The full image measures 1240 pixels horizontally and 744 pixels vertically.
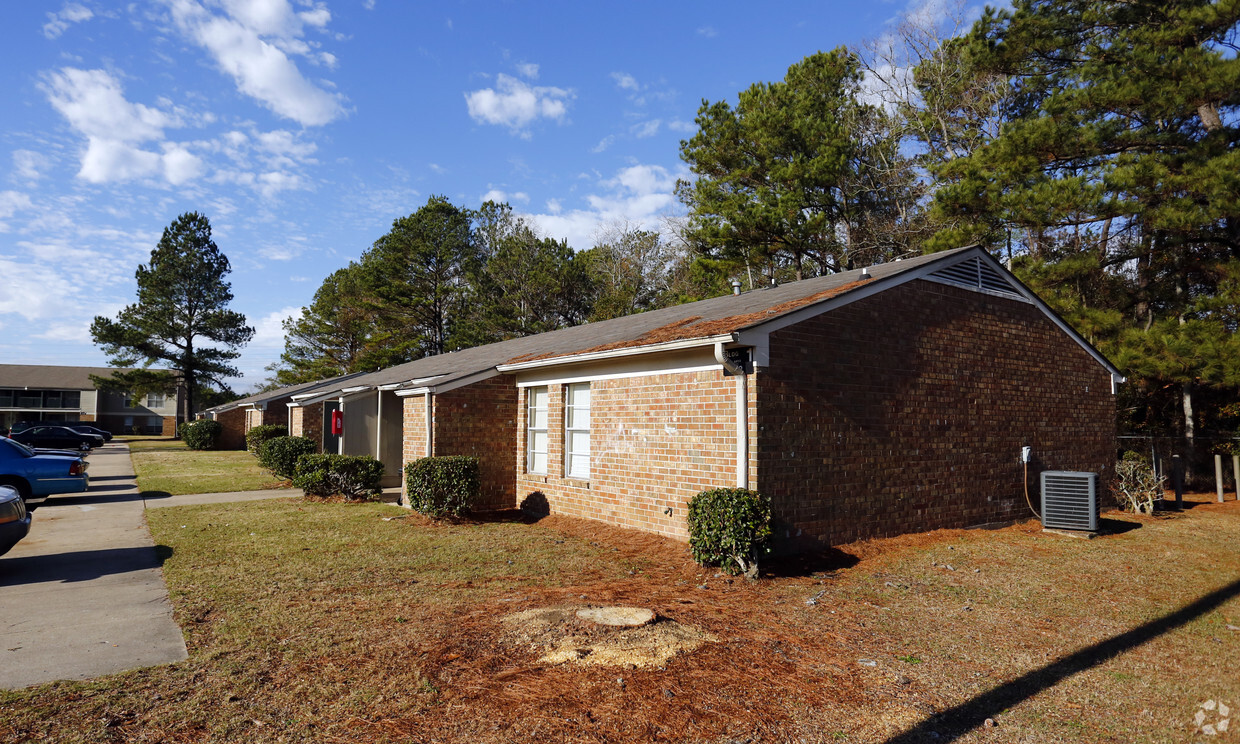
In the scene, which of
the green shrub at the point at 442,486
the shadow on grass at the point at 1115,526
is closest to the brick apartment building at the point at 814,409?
the green shrub at the point at 442,486

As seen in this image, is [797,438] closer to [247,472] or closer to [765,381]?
[765,381]

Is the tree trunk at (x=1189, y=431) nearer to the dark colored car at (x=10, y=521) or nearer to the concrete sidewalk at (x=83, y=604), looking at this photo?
the concrete sidewalk at (x=83, y=604)

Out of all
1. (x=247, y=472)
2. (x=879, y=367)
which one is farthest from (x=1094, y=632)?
(x=247, y=472)

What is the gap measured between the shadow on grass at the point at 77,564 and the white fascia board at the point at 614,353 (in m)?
6.29

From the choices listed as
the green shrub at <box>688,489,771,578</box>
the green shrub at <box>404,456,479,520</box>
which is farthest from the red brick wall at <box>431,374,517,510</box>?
the green shrub at <box>688,489,771,578</box>

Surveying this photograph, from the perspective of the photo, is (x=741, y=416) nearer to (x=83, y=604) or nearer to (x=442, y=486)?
(x=442, y=486)

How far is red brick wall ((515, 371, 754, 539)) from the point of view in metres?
9.34

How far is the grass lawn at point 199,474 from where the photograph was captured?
18984 mm

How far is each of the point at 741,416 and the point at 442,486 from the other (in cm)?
603

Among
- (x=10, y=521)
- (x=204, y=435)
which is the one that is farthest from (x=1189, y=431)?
(x=204, y=435)

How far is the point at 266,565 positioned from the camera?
8.97 meters

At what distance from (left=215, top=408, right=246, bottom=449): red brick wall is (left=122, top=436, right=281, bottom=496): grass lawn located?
7.73 meters

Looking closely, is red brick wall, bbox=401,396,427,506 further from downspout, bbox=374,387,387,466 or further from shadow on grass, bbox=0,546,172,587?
shadow on grass, bbox=0,546,172,587

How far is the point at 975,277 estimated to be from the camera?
39.7ft
